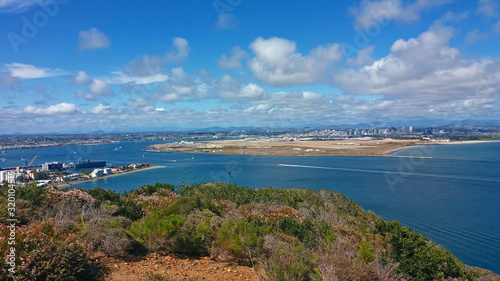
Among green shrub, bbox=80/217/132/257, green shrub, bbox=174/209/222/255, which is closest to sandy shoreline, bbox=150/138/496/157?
green shrub, bbox=174/209/222/255

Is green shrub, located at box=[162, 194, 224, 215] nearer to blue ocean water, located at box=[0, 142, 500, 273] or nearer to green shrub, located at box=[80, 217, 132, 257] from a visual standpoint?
green shrub, located at box=[80, 217, 132, 257]

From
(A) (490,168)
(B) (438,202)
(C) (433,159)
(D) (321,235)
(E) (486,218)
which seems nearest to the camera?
(D) (321,235)

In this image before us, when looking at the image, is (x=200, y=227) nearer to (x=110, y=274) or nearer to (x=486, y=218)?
(x=110, y=274)

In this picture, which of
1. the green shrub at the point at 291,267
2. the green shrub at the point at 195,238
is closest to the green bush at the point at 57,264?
the green shrub at the point at 195,238

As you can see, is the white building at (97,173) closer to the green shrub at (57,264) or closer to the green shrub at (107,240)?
the green shrub at (107,240)

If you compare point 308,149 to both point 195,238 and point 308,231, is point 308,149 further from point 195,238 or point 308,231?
point 195,238

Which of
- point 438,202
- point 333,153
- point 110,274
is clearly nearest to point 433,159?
point 333,153

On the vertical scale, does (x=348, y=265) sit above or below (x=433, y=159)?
above

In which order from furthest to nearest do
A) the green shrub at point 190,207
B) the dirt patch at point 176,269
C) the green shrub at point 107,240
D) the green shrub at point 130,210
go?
the green shrub at point 130,210 → the green shrub at point 190,207 → the green shrub at point 107,240 → the dirt patch at point 176,269
